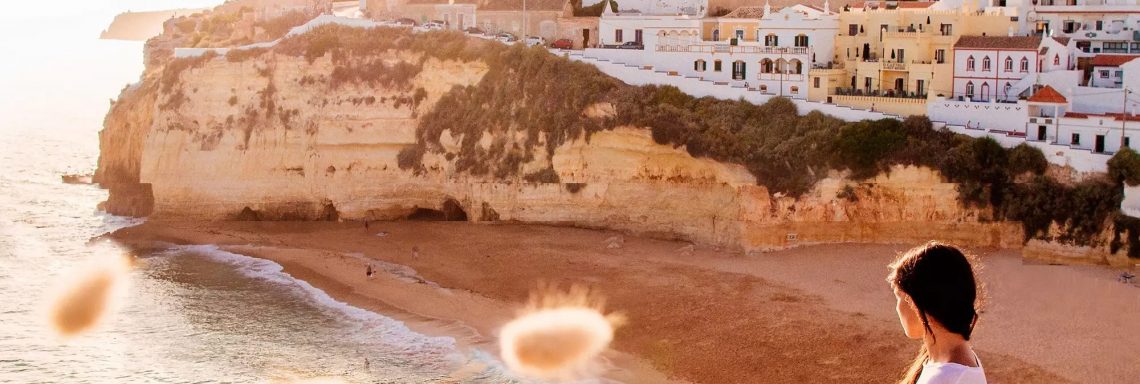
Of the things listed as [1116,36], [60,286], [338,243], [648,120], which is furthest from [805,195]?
[60,286]

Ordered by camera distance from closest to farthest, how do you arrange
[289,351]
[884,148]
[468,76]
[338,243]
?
[289,351] < [884,148] < [338,243] < [468,76]

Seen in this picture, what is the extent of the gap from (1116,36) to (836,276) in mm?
15105

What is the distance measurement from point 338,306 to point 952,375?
28.3 metres

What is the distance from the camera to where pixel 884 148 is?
109ft

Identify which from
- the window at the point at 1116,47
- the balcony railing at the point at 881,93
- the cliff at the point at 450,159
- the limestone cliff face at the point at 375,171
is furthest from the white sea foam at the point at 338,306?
the window at the point at 1116,47

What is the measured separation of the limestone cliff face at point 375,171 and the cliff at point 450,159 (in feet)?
0.17

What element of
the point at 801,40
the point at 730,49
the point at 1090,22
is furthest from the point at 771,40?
the point at 1090,22

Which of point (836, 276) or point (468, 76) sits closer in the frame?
point (836, 276)

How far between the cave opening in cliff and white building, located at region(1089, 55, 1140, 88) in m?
21.0

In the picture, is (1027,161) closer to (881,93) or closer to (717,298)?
(881,93)

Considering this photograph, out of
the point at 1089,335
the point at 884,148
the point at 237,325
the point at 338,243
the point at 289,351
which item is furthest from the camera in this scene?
the point at 338,243

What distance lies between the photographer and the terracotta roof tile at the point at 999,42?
36094 millimetres

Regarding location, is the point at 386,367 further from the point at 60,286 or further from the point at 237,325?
the point at 60,286

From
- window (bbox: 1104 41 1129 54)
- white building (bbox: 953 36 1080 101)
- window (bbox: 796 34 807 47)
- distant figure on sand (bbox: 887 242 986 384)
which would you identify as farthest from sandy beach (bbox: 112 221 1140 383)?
distant figure on sand (bbox: 887 242 986 384)
